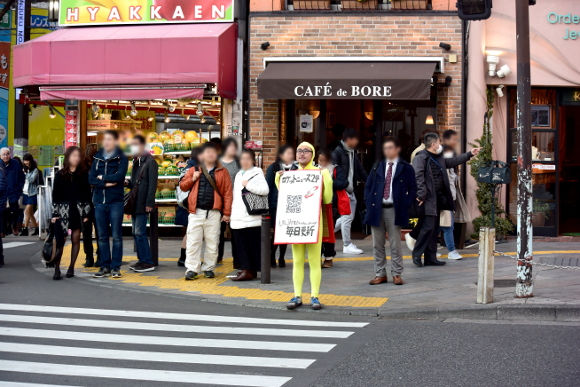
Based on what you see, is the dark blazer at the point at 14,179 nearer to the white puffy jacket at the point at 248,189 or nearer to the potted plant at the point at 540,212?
the white puffy jacket at the point at 248,189

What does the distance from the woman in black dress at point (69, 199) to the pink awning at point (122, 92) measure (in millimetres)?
3952

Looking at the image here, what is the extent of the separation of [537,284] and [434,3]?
7.13 metres

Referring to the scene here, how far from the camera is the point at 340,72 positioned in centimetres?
1462

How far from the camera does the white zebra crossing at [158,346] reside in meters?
6.19

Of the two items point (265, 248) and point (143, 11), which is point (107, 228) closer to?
point (265, 248)

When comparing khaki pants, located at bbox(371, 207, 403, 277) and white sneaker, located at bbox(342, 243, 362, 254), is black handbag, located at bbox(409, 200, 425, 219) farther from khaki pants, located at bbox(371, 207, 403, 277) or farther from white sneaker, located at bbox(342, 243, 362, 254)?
white sneaker, located at bbox(342, 243, 362, 254)

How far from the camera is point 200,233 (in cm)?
1098

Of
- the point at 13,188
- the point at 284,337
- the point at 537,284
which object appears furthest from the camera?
the point at 13,188

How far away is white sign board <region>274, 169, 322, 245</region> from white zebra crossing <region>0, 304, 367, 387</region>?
0.99 metres

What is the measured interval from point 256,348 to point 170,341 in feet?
2.91

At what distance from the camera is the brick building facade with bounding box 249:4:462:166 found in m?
14.9

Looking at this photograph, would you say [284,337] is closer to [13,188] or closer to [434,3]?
[434,3]

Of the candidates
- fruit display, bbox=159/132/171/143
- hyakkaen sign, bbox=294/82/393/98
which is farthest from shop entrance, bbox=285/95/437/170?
fruit display, bbox=159/132/171/143

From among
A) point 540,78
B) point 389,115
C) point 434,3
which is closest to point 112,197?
point 389,115
